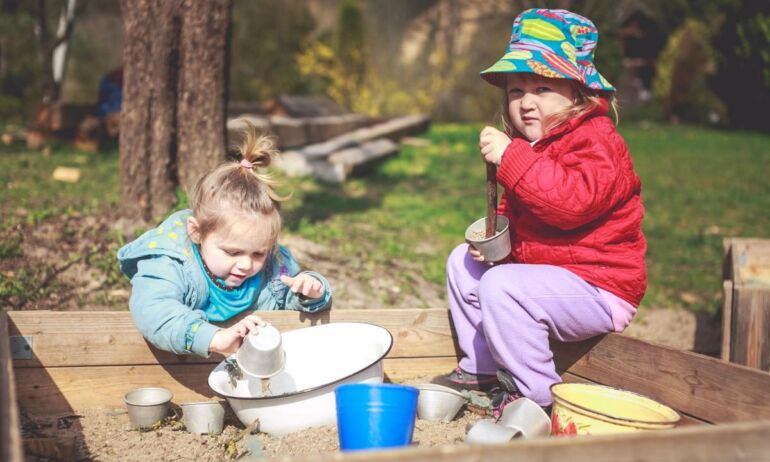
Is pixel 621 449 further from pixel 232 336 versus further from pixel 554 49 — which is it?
pixel 554 49

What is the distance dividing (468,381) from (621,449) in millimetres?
1503

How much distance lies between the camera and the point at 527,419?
245cm

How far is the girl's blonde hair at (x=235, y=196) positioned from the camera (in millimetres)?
2779

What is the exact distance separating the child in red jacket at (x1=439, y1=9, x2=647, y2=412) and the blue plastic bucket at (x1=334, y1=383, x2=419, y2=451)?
702 millimetres

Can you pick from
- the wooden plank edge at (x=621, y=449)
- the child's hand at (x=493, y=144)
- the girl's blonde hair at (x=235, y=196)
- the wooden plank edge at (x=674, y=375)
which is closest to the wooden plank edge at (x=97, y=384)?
the girl's blonde hair at (x=235, y=196)

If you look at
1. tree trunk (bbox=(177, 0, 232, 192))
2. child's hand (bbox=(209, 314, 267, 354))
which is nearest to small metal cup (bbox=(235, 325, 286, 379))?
child's hand (bbox=(209, 314, 267, 354))

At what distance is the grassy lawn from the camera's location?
5.23m

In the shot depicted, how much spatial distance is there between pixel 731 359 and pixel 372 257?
2.39 m

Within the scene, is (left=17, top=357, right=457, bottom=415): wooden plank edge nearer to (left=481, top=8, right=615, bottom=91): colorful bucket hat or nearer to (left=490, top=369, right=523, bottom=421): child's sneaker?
(left=490, top=369, right=523, bottom=421): child's sneaker

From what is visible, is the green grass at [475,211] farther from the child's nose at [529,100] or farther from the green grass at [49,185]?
the child's nose at [529,100]

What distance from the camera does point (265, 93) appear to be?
17875 millimetres

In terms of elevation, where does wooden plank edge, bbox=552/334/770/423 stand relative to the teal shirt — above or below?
below

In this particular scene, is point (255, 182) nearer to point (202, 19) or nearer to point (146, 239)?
point (146, 239)

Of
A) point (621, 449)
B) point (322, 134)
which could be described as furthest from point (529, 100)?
point (322, 134)
